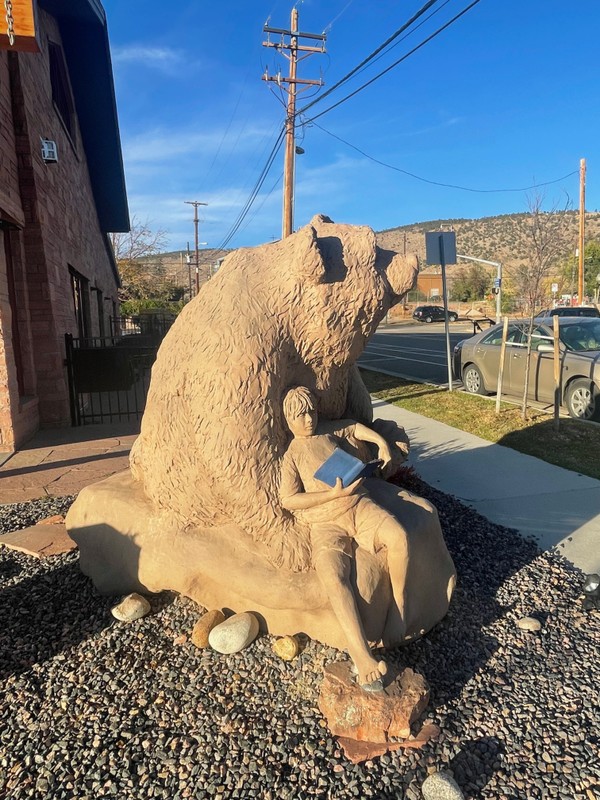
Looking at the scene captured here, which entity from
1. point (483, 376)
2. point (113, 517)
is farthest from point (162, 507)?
point (483, 376)

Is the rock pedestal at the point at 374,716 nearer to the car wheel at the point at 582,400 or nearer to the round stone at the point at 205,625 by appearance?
the round stone at the point at 205,625

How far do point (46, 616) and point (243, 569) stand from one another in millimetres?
1340

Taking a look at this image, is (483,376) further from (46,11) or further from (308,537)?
(46,11)

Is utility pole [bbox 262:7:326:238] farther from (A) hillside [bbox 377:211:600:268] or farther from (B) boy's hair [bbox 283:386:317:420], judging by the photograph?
(A) hillside [bbox 377:211:600:268]

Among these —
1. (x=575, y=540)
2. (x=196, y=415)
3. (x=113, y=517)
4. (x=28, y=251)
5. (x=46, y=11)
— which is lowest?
(x=575, y=540)

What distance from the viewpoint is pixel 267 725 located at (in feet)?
7.65

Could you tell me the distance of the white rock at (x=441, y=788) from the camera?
1.97m

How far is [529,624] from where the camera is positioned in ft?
10.1

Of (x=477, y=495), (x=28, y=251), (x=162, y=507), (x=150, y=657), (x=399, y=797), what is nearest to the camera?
(x=399, y=797)

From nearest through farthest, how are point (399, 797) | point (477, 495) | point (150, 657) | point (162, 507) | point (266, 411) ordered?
point (399, 797)
point (266, 411)
point (150, 657)
point (162, 507)
point (477, 495)

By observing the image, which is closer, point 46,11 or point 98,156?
point 46,11

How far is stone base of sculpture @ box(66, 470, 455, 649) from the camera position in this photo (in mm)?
Result: 2631

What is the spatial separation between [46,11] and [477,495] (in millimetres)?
11412

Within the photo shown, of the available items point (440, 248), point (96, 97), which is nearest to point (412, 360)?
point (440, 248)
